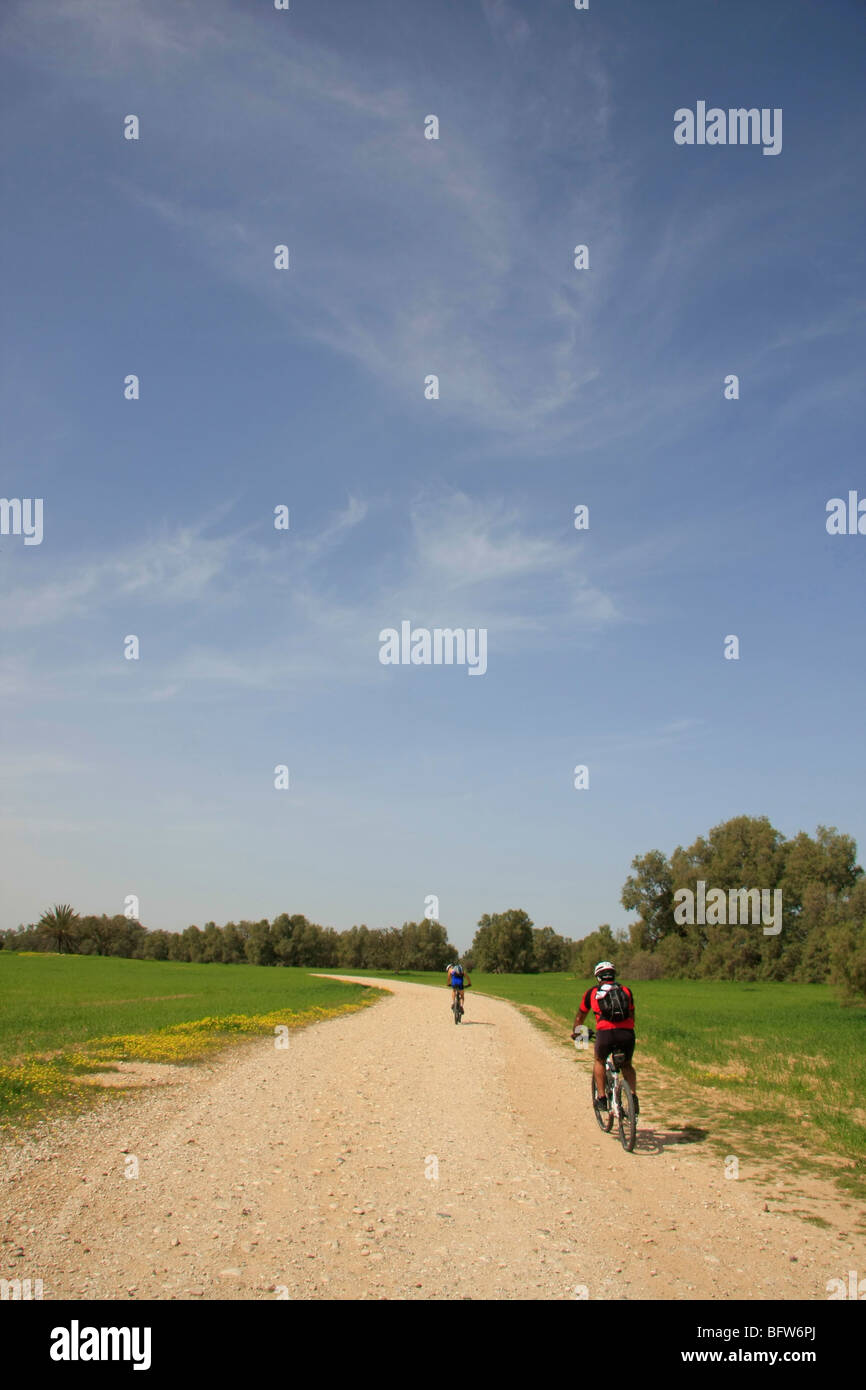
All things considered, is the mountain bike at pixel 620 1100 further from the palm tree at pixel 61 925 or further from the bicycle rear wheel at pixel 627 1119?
the palm tree at pixel 61 925

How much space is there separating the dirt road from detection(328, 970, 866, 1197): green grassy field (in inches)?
71.1

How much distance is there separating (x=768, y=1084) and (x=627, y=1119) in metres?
8.31

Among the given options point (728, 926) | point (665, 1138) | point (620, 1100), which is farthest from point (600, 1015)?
point (728, 926)

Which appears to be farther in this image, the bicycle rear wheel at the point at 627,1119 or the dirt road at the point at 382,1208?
the bicycle rear wheel at the point at 627,1119

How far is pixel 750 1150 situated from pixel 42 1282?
1053 cm

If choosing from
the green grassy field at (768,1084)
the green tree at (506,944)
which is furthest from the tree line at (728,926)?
the green tree at (506,944)

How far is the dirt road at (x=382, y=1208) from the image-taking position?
21.6 feet

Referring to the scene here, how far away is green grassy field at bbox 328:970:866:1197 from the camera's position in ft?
41.5

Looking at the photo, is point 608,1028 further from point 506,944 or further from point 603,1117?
point 506,944

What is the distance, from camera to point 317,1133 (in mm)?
12500

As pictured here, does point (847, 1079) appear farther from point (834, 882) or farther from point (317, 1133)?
point (834, 882)

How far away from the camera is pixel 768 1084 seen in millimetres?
18094

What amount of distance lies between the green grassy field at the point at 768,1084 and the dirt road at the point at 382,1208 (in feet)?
5.93

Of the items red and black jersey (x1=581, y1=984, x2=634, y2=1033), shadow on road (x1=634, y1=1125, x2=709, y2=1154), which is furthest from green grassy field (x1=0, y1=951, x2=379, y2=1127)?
shadow on road (x1=634, y1=1125, x2=709, y2=1154)
